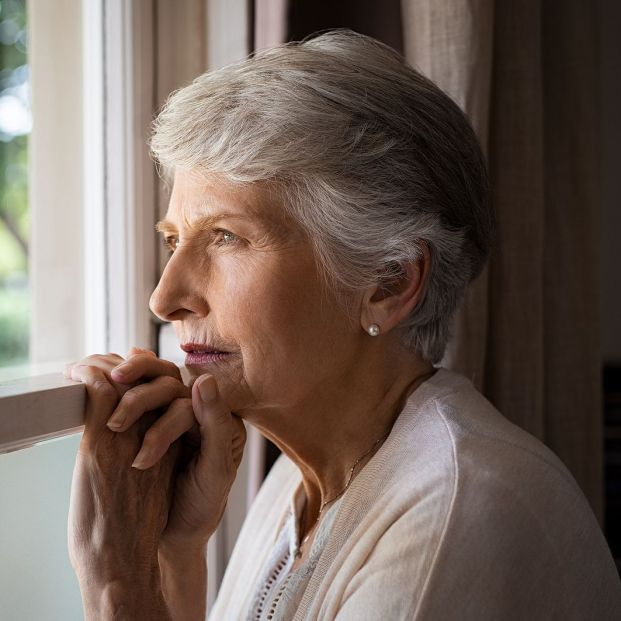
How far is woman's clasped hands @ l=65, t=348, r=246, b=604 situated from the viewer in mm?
1038

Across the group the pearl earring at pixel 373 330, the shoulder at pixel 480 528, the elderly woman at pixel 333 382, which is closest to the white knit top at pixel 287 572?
the elderly woman at pixel 333 382

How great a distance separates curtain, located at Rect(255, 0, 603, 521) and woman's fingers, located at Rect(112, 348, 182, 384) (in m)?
0.60

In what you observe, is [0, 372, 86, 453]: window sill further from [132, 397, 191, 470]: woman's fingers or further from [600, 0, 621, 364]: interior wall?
[600, 0, 621, 364]: interior wall

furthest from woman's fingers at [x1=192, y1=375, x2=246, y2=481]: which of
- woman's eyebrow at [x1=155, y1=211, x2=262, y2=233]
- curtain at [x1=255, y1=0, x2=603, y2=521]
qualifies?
curtain at [x1=255, y1=0, x2=603, y2=521]

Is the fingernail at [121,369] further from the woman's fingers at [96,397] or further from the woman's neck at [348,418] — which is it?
the woman's neck at [348,418]

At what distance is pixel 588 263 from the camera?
188cm

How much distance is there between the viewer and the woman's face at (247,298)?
113 centimetres

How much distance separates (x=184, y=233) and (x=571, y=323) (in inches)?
42.2

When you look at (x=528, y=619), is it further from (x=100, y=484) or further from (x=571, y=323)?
(x=571, y=323)

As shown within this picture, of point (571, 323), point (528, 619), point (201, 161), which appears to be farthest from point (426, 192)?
point (571, 323)

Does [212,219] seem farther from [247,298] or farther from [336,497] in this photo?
[336,497]

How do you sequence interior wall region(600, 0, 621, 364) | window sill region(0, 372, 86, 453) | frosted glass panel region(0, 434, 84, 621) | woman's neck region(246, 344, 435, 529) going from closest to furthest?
window sill region(0, 372, 86, 453) → frosted glass panel region(0, 434, 84, 621) → woman's neck region(246, 344, 435, 529) → interior wall region(600, 0, 621, 364)

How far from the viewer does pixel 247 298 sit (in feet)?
3.73

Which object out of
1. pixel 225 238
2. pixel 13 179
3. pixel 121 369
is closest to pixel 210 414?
pixel 121 369
